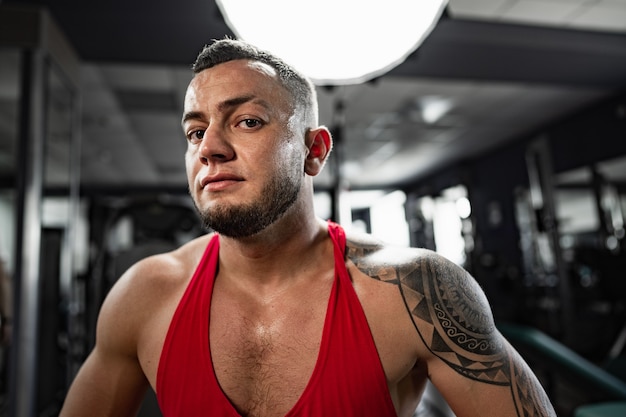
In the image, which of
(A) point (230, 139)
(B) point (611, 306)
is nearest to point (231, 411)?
(A) point (230, 139)

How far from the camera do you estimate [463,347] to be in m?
0.88

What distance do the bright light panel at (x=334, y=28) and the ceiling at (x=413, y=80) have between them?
0.05 meters

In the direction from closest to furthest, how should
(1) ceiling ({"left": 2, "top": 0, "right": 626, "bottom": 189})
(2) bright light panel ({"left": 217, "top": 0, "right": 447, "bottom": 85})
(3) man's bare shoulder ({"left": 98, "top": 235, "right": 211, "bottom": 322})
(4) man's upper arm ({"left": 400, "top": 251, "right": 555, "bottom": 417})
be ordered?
(4) man's upper arm ({"left": 400, "top": 251, "right": 555, "bottom": 417}) → (2) bright light panel ({"left": 217, "top": 0, "right": 447, "bottom": 85}) → (3) man's bare shoulder ({"left": 98, "top": 235, "right": 211, "bottom": 322}) → (1) ceiling ({"left": 2, "top": 0, "right": 626, "bottom": 189})

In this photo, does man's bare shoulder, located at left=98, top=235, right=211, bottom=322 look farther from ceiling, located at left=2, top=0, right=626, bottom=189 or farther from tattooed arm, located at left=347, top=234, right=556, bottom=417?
ceiling, located at left=2, top=0, right=626, bottom=189

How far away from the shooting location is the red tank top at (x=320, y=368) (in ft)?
2.88

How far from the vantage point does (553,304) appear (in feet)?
17.6

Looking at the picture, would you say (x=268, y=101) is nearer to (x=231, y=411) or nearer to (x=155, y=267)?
(x=155, y=267)

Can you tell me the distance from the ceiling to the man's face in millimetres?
182

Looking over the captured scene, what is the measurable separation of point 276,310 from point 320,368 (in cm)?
19

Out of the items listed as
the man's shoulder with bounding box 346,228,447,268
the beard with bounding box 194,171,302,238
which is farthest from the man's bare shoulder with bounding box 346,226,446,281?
the beard with bounding box 194,171,302,238

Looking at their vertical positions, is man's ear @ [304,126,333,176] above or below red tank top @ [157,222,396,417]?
above

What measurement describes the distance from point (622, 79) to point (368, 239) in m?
4.50

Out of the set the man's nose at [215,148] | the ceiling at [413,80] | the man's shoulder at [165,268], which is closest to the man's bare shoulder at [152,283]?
the man's shoulder at [165,268]

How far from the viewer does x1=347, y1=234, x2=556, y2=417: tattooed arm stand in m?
0.86
